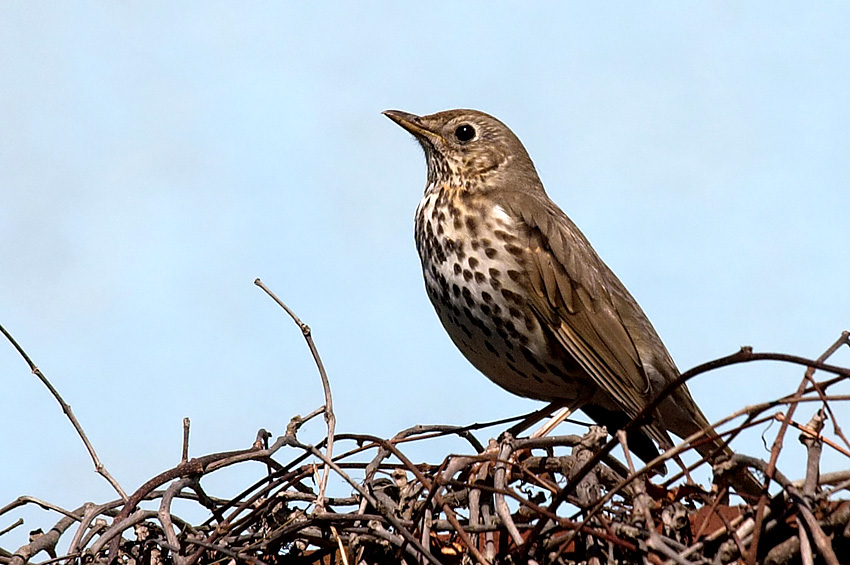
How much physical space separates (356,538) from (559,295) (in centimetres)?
244

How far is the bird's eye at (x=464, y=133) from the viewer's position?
641cm

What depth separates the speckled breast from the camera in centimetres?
521

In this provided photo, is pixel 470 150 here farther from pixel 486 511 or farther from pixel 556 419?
pixel 486 511

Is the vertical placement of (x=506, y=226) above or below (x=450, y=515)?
above

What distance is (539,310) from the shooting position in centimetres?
531

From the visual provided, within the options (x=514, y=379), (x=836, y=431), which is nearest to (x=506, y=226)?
(x=514, y=379)

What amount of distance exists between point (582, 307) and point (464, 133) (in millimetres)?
1427

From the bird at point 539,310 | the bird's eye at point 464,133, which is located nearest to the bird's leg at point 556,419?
the bird at point 539,310

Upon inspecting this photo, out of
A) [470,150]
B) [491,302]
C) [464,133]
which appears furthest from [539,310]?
[464,133]

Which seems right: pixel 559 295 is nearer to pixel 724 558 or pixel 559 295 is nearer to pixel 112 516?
pixel 112 516

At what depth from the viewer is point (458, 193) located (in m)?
5.95

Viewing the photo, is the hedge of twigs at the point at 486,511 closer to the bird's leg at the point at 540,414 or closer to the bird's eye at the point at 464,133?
the bird's leg at the point at 540,414

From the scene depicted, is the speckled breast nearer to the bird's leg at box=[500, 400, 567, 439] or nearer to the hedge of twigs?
the bird's leg at box=[500, 400, 567, 439]

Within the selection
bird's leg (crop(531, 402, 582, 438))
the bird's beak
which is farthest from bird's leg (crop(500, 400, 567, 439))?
the bird's beak
